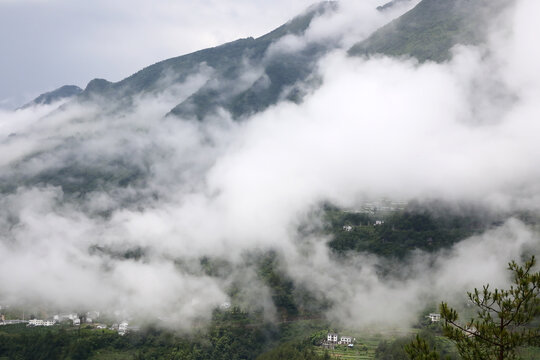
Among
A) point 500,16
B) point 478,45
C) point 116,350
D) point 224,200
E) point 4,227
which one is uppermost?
point 500,16

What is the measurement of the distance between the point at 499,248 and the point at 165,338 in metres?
75.7

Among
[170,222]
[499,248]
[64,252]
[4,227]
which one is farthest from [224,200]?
[499,248]

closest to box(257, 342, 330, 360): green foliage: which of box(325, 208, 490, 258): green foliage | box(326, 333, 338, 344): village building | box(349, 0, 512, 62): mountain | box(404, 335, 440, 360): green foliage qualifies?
box(326, 333, 338, 344): village building

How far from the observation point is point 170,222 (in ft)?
531

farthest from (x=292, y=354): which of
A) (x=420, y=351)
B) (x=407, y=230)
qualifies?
(x=420, y=351)

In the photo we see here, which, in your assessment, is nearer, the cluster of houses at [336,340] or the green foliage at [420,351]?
the green foliage at [420,351]

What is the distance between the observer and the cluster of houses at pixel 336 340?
86562mm

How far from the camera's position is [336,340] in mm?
88188

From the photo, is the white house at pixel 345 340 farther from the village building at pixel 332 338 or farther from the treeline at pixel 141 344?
the treeline at pixel 141 344

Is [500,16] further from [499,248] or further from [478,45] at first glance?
[499,248]

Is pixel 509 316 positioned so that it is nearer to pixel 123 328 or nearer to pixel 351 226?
pixel 123 328

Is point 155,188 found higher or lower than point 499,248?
higher

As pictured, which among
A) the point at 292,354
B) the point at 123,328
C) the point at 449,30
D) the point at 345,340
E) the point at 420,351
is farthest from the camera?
the point at 449,30

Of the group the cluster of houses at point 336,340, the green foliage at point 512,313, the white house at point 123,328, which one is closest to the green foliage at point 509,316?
the green foliage at point 512,313
